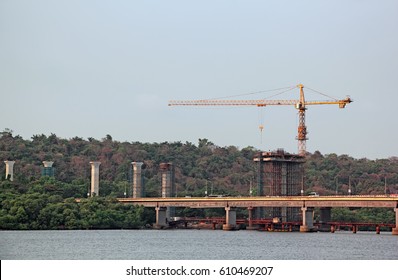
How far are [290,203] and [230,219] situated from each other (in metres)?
15.0

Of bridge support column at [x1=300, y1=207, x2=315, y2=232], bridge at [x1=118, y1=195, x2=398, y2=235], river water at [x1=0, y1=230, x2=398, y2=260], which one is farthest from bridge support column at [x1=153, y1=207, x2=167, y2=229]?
river water at [x1=0, y1=230, x2=398, y2=260]

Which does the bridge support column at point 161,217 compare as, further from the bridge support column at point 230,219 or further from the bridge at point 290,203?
the bridge support column at point 230,219

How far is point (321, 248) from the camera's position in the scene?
388 feet

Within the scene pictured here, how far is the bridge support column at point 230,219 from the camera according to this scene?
19088cm

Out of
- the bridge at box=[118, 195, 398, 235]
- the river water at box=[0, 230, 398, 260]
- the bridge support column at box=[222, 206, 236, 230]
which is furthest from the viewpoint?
the bridge support column at box=[222, 206, 236, 230]

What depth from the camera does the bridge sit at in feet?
545

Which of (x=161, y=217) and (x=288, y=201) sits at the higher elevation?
(x=288, y=201)

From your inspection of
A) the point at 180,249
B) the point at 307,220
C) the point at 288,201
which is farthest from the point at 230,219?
the point at 180,249

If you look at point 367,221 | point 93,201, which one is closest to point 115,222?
point 93,201

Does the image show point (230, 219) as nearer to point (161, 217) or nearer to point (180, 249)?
point (161, 217)

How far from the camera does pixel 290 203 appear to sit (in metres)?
182

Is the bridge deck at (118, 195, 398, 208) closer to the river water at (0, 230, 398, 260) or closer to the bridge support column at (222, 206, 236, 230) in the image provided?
the bridge support column at (222, 206, 236, 230)

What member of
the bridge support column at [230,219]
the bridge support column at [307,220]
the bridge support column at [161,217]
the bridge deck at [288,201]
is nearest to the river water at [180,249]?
the bridge deck at [288,201]

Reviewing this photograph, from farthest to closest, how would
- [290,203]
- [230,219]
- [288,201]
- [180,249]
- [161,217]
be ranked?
1. [161,217]
2. [230,219]
3. [288,201]
4. [290,203]
5. [180,249]
